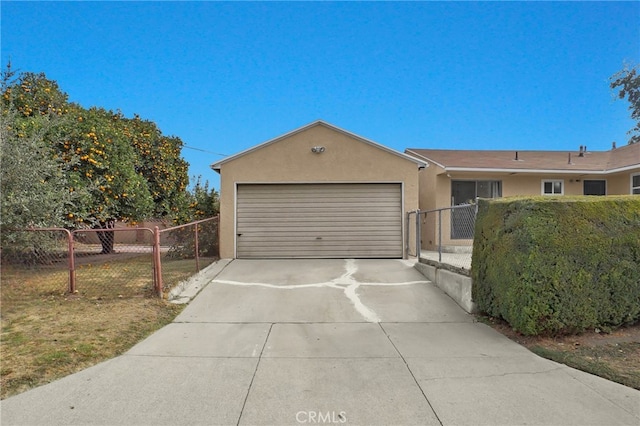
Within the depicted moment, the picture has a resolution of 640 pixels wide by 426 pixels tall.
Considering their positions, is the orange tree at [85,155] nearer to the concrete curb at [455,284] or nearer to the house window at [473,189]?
the concrete curb at [455,284]

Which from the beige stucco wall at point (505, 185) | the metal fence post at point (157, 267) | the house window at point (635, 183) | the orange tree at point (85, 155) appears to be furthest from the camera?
the beige stucco wall at point (505, 185)

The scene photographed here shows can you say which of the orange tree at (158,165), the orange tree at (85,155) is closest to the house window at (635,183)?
the orange tree at (85,155)

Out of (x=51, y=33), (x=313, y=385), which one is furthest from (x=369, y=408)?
(x=51, y=33)

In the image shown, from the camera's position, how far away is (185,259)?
38.1ft

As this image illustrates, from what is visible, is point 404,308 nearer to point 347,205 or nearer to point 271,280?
point 271,280

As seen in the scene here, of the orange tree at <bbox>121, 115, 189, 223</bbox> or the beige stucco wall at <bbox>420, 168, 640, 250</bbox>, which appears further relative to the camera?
the orange tree at <bbox>121, 115, 189, 223</bbox>

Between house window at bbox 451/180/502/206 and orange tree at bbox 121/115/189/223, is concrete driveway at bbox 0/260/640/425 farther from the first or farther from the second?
orange tree at bbox 121/115/189/223

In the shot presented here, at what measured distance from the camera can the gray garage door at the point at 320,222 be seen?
1097cm

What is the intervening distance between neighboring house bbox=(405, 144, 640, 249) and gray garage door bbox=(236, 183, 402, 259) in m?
2.59

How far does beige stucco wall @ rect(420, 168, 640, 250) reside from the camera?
Result: 1289 cm

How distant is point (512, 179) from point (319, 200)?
7.14 metres

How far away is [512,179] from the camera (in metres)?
13.2

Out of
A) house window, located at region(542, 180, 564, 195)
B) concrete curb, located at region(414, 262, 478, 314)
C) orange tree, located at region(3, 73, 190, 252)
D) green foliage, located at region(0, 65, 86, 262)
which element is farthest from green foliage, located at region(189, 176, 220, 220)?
house window, located at region(542, 180, 564, 195)

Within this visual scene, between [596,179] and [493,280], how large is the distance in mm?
11153
